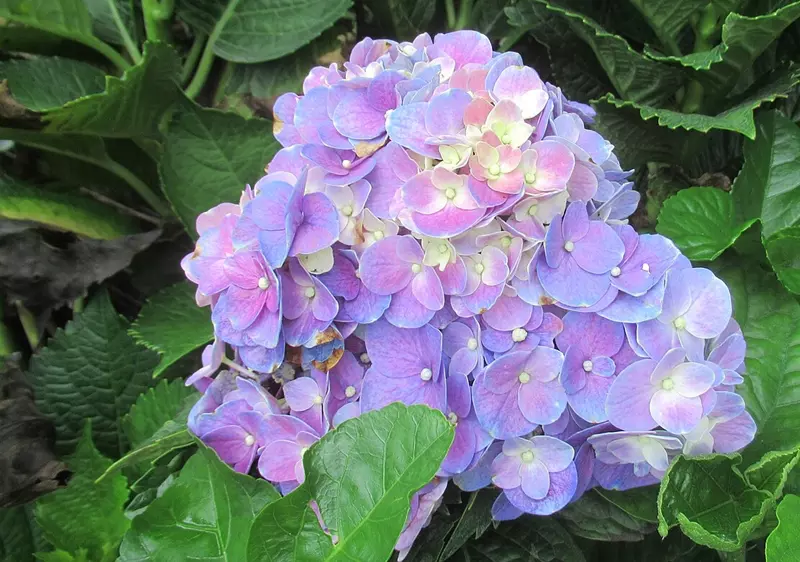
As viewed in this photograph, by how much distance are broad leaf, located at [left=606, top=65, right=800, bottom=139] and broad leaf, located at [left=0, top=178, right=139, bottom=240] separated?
2.27ft

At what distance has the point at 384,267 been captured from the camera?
48 centimetres

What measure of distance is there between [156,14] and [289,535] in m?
0.78

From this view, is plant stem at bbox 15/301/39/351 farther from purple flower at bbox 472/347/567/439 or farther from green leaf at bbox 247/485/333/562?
purple flower at bbox 472/347/567/439

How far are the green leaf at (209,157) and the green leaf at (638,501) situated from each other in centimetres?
56

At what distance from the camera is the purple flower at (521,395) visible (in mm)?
463

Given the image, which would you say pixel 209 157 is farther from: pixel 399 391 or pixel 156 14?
pixel 399 391

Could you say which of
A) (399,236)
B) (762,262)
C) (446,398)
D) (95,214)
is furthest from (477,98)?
(95,214)

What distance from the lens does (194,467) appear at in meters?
0.54

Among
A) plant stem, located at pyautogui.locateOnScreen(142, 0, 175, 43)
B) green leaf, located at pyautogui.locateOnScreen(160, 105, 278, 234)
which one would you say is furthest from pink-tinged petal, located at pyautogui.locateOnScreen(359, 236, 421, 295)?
plant stem, located at pyautogui.locateOnScreen(142, 0, 175, 43)

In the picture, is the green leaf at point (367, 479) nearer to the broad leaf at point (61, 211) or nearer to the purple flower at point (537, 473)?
the purple flower at point (537, 473)

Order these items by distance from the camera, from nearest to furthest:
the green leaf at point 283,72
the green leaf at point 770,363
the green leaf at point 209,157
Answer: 1. the green leaf at point 770,363
2. the green leaf at point 209,157
3. the green leaf at point 283,72

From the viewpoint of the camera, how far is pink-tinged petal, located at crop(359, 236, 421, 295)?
0.47 meters

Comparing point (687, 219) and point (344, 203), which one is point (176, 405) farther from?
point (687, 219)

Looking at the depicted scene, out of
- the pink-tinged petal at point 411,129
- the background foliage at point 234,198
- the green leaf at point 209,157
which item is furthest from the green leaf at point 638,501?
the green leaf at point 209,157
